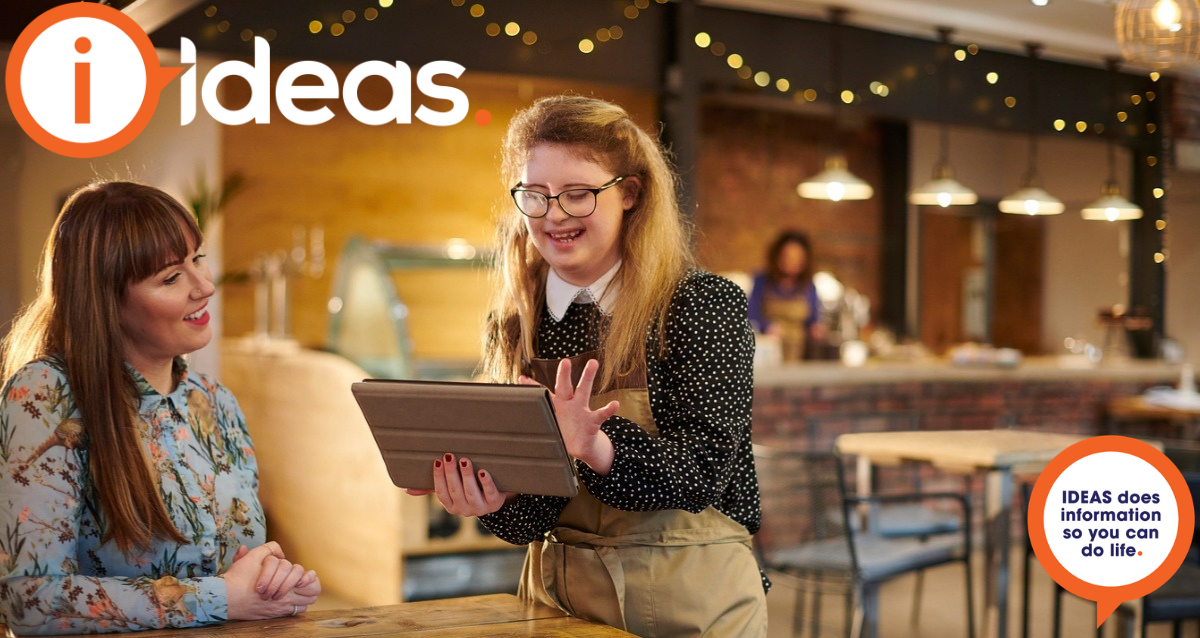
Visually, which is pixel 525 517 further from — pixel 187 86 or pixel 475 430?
pixel 187 86

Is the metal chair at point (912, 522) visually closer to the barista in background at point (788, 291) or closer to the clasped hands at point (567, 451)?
the clasped hands at point (567, 451)

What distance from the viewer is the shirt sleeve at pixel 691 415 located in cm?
162

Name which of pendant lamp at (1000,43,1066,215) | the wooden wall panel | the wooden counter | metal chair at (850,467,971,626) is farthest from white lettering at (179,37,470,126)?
the wooden wall panel

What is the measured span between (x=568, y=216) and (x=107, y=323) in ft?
2.20

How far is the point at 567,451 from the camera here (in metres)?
1.51

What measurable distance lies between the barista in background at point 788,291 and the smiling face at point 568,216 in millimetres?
5781

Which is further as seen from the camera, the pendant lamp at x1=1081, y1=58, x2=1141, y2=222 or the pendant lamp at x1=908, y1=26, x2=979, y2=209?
the pendant lamp at x1=908, y1=26, x2=979, y2=209

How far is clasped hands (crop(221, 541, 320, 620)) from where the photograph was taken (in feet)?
5.49

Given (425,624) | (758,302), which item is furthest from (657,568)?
(758,302)

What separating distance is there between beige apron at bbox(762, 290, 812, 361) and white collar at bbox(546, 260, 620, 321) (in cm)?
565

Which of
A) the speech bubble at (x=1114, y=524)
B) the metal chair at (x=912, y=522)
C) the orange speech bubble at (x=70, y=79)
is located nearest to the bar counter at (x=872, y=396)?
the metal chair at (x=912, y=522)

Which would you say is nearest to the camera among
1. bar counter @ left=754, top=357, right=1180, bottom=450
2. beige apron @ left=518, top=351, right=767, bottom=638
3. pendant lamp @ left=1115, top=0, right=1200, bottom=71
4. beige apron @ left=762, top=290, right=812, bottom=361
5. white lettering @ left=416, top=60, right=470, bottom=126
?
beige apron @ left=518, top=351, right=767, bottom=638

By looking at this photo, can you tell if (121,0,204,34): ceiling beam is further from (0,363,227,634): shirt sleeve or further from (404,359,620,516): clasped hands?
(404,359,620,516): clasped hands

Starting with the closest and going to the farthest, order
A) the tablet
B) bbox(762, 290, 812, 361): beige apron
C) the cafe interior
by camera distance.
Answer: the tablet → the cafe interior → bbox(762, 290, 812, 361): beige apron
